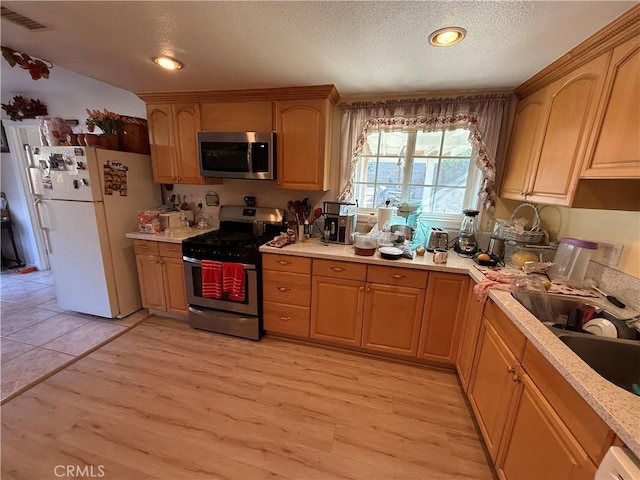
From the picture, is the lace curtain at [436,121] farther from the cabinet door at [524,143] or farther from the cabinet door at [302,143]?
the cabinet door at [302,143]

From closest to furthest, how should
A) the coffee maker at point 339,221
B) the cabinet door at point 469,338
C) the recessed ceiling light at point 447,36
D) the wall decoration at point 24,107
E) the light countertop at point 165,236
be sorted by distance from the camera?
the recessed ceiling light at point 447,36 < the cabinet door at point 469,338 < the coffee maker at point 339,221 < the light countertop at point 165,236 < the wall decoration at point 24,107

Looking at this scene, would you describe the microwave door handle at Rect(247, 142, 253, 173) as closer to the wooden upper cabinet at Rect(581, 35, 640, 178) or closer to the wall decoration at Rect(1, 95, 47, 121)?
the wooden upper cabinet at Rect(581, 35, 640, 178)

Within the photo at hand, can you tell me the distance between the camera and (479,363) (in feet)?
5.31

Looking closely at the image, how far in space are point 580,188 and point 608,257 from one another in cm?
46

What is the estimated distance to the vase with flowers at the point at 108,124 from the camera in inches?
96.8

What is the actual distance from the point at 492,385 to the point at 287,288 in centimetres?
154

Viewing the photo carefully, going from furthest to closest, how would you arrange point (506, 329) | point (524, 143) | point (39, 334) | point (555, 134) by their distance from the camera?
point (39, 334) < point (524, 143) < point (555, 134) < point (506, 329)

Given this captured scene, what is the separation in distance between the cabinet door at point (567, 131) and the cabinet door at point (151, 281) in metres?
3.20

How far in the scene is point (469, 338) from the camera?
179 cm

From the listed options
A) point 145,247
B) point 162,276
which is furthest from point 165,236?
point 162,276

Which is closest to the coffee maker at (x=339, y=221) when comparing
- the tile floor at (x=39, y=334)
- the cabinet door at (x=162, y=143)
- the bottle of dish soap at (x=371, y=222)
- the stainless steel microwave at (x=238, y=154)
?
the bottle of dish soap at (x=371, y=222)

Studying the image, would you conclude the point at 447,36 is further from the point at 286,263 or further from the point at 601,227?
the point at 286,263

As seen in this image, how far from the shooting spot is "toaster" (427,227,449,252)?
2.13 metres

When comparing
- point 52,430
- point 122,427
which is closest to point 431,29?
point 122,427
